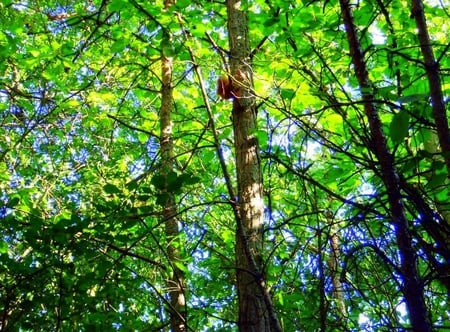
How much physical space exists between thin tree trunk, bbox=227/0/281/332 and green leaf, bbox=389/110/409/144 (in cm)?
150

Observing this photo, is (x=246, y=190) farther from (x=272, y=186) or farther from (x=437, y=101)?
(x=437, y=101)

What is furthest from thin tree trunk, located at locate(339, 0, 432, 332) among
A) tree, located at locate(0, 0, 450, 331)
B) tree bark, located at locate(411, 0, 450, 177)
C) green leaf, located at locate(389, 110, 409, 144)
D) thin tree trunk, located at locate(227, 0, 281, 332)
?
thin tree trunk, located at locate(227, 0, 281, 332)

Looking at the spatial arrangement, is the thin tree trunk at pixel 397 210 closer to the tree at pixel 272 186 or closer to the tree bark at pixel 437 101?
the tree at pixel 272 186

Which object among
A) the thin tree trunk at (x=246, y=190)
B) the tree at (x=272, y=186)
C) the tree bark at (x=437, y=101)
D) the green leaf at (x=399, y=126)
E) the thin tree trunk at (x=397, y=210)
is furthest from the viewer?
the thin tree trunk at (x=246, y=190)

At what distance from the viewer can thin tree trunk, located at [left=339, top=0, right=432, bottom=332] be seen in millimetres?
1567

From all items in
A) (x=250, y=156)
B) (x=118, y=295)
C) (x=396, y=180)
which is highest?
(x=250, y=156)

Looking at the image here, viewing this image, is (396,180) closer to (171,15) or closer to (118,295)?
(118,295)

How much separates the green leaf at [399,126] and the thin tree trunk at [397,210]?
1.02 ft

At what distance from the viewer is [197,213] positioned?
7367mm

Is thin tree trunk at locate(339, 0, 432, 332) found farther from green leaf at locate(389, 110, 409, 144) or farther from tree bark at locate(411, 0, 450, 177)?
green leaf at locate(389, 110, 409, 144)

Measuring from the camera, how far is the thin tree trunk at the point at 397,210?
1.57m

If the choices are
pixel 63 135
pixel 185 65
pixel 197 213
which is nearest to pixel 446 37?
pixel 185 65

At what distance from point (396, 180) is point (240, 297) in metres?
1.70

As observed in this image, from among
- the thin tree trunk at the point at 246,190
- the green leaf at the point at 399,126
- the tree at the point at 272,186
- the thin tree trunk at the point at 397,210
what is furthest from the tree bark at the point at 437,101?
the thin tree trunk at the point at 246,190
